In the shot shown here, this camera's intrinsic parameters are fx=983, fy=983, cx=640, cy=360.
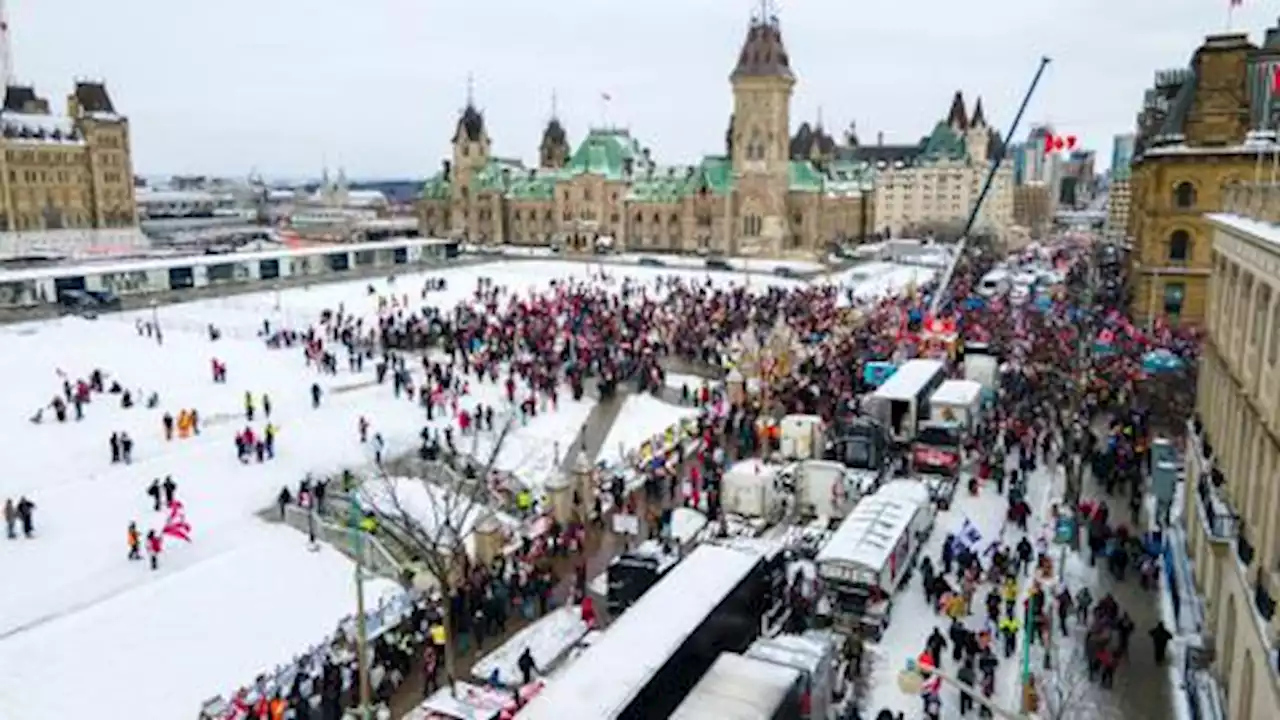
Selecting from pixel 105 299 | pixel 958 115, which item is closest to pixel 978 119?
pixel 958 115

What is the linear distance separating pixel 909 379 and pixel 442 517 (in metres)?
15.5

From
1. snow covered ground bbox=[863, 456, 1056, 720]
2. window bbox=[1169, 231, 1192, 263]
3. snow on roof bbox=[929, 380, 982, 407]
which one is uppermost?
window bbox=[1169, 231, 1192, 263]

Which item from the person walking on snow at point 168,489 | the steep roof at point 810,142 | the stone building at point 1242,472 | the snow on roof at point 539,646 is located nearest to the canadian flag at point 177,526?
the person walking on snow at point 168,489

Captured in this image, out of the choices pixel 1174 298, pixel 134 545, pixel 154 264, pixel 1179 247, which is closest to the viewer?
pixel 134 545

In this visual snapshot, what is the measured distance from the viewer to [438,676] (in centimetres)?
1777

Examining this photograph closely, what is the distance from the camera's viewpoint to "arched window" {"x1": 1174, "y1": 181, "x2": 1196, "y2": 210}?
45.4m

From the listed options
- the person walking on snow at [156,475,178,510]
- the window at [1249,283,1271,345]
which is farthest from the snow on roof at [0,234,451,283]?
the window at [1249,283,1271,345]

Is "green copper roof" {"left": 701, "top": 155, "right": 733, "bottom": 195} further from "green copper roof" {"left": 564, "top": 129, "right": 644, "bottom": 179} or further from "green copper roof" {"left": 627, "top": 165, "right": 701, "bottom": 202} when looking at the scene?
"green copper roof" {"left": 564, "top": 129, "right": 644, "bottom": 179}

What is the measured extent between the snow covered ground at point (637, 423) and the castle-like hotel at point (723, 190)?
6146cm

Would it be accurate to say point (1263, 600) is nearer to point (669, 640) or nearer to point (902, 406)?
point (669, 640)

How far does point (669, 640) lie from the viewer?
44.7ft

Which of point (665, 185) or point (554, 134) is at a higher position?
point (554, 134)

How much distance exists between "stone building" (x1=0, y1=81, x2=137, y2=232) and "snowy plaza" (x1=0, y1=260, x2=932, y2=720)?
57464 mm

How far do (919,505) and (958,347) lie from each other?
70.3 ft
